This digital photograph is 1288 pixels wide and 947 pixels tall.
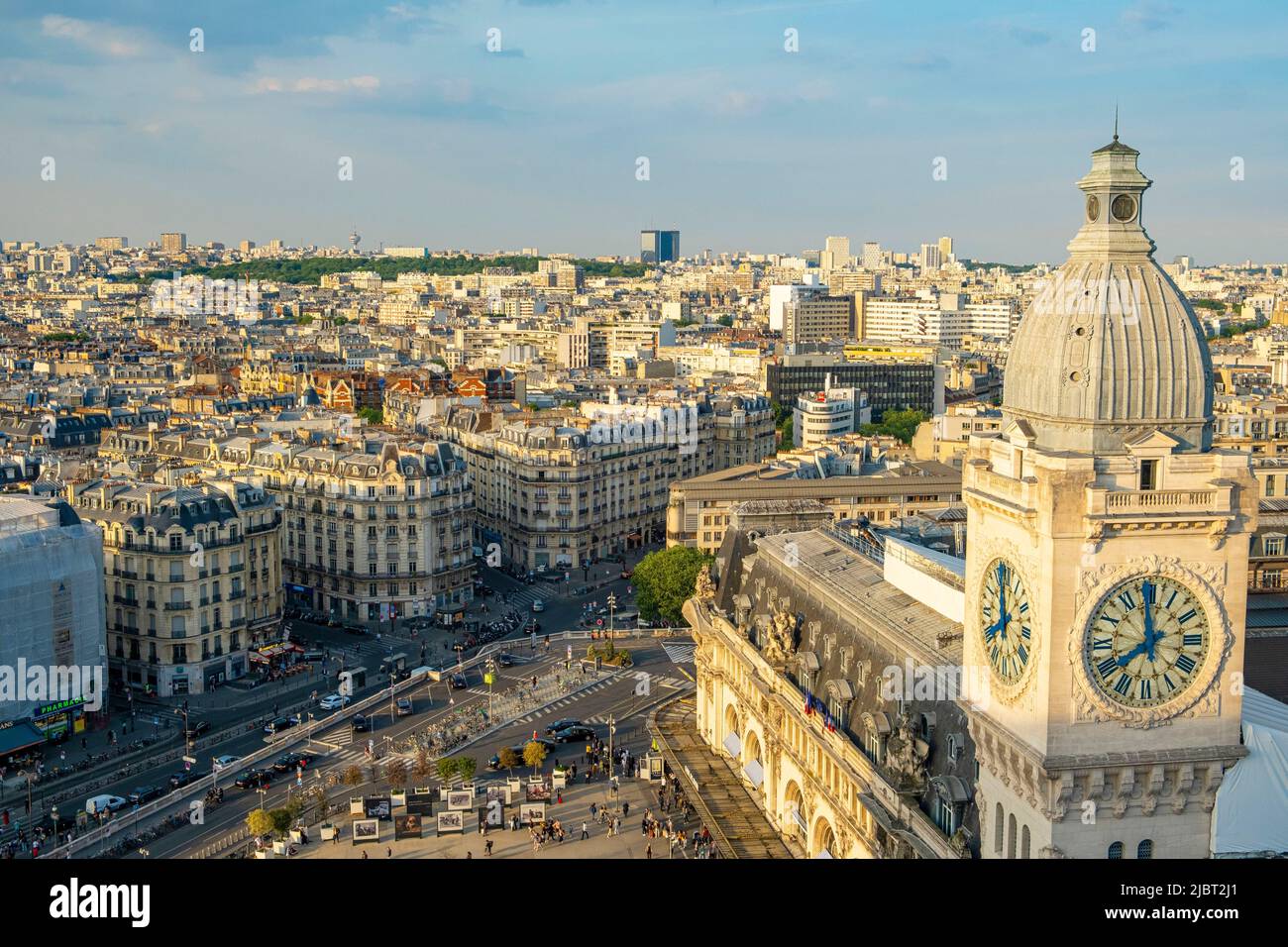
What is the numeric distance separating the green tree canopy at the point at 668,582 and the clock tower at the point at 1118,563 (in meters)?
54.5

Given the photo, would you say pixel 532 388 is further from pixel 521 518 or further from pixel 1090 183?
pixel 1090 183

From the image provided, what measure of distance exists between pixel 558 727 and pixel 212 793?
1487 cm

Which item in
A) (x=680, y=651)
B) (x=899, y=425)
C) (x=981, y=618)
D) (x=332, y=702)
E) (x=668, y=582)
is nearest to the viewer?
(x=981, y=618)

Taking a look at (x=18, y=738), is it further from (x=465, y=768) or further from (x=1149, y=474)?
(x=1149, y=474)

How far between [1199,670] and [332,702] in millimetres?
48747

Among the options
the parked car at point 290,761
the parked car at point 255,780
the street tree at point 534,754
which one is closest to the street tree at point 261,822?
the parked car at point 255,780

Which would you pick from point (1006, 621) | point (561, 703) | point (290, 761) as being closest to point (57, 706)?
point (290, 761)

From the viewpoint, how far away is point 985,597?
2627cm

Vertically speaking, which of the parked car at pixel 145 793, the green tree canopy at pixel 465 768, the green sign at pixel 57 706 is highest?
the green sign at pixel 57 706

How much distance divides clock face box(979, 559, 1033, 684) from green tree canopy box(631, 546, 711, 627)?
175 feet

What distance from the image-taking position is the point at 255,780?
5606 cm

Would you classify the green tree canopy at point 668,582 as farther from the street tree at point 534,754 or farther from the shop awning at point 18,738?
the shop awning at point 18,738

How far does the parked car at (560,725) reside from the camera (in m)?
62.2

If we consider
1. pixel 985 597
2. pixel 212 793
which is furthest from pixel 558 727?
pixel 985 597
